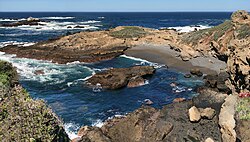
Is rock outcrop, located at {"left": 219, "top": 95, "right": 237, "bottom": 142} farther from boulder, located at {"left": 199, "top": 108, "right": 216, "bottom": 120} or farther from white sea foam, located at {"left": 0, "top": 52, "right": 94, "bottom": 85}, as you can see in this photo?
white sea foam, located at {"left": 0, "top": 52, "right": 94, "bottom": 85}

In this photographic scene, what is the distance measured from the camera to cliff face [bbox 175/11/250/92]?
25.1 metres

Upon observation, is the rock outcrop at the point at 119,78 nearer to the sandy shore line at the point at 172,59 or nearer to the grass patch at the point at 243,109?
the sandy shore line at the point at 172,59

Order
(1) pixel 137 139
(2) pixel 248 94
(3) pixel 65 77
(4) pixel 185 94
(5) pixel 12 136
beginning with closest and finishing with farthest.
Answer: (5) pixel 12 136, (1) pixel 137 139, (2) pixel 248 94, (4) pixel 185 94, (3) pixel 65 77

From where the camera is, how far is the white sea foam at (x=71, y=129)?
22342 mm

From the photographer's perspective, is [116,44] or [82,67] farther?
[116,44]

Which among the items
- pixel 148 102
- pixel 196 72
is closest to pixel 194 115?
pixel 148 102

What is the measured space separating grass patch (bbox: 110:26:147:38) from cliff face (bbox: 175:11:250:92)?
959 cm

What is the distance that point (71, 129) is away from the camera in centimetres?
2344

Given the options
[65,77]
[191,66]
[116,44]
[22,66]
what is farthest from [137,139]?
[116,44]

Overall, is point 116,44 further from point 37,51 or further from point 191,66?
point 191,66

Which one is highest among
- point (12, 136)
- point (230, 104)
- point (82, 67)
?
point (12, 136)

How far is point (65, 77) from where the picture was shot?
39062mm

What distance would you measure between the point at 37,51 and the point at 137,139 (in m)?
37.3

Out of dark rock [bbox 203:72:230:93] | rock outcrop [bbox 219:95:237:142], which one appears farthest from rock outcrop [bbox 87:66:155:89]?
rock outcrop [bbox 219:95:237:142]
